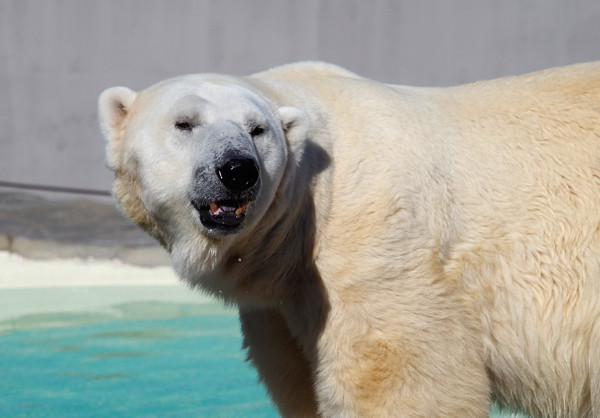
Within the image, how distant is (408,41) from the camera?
8086 millimetres

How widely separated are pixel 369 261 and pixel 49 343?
3618mm

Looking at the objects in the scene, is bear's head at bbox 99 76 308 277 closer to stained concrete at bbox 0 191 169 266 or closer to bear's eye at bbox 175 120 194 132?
bear's eye at bbox 175 120 194 132

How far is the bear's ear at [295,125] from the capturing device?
8.29 ft

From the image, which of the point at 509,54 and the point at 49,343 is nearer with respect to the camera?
the point at 49,343

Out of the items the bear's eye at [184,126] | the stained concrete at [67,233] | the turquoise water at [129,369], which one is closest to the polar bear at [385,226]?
the bear's eye at [184,126]

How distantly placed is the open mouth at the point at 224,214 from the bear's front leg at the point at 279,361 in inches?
19.1

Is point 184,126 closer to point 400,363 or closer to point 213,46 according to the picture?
point 400,363

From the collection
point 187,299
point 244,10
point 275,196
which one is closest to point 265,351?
point 275,196

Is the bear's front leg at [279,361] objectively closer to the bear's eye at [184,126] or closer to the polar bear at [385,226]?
the polar bear at [385,226]

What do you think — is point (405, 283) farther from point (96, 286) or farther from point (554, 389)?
point (96, 286)

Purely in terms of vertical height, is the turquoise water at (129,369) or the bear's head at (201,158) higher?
the bear's head at (201,158)

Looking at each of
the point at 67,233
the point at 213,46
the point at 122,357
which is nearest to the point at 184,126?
the point at 122,357

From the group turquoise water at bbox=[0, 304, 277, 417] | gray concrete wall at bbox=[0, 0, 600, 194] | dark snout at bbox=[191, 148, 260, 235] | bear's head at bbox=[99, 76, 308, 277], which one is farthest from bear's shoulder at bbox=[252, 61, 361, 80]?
gray concrete wall at bbox=[0, 0, 600, 194]

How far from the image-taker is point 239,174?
2.33m
